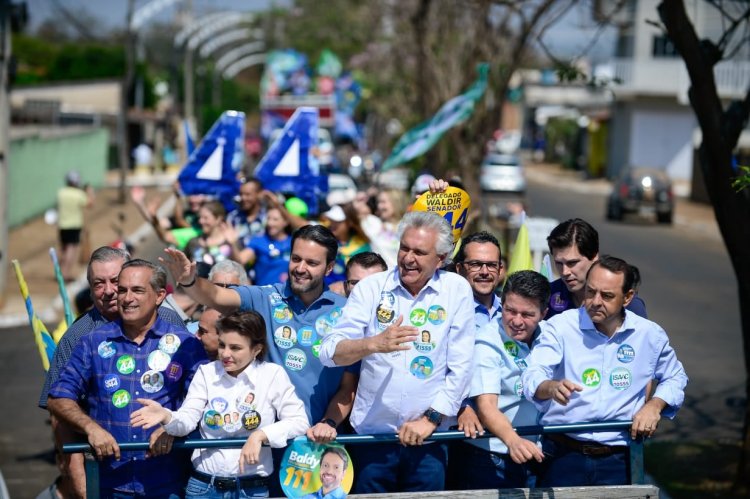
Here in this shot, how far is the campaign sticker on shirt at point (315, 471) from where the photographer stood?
4.45 m

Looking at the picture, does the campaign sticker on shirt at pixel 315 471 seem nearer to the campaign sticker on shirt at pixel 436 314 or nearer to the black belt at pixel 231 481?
the black belt at pixel 231 481

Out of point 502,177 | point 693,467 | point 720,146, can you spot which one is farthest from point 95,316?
point 502,177

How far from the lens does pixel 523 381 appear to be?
4.66 metres

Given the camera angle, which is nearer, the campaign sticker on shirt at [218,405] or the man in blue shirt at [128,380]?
the campaign sticker on shirt at [218,405]

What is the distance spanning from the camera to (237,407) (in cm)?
469

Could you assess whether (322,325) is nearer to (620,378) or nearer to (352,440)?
(352,440)

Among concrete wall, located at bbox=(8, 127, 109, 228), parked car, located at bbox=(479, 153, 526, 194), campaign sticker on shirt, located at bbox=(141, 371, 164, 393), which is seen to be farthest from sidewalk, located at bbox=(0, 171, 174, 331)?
parked car, located at bbox=(479, 153, 526, 194)

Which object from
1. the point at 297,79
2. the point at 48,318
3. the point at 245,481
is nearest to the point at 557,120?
the point at 297,79

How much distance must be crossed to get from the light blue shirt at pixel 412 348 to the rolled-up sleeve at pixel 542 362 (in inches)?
10.4

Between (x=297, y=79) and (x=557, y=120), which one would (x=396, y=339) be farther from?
(x=557, y=120)

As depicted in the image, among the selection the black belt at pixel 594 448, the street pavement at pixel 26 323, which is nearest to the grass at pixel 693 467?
the black belt at pixel 594 448

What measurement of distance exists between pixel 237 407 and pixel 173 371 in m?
0.44

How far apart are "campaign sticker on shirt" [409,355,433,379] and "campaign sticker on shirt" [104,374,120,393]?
134 cm

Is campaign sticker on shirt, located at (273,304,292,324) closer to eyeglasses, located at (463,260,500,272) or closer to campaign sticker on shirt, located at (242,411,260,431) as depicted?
campaign sticker on shirt, located at (242,411,260,431)
